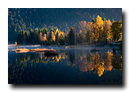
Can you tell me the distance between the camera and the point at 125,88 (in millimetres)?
9547

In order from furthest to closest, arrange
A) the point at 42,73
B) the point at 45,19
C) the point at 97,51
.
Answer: the point at 97,51, the point at 45,19, the point at 42,73

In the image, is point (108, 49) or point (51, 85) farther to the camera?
point (108, 49)

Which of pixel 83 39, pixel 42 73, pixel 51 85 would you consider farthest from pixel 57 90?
pixel 83 39

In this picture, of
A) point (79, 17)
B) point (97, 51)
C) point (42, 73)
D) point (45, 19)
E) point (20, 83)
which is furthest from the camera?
point (97, 51)

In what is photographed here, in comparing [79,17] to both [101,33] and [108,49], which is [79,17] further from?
[108,49]

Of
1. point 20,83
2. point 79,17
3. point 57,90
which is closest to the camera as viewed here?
point 57,90

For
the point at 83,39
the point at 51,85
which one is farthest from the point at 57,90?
the point at 83,39

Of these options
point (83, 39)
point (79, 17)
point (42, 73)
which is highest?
point (79, 17)

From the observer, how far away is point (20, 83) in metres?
9.61

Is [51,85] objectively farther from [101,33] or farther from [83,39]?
[101,33]

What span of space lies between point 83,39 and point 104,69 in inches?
281

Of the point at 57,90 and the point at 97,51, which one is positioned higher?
the point at 97,51

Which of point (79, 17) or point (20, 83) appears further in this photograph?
point (79, 17)
